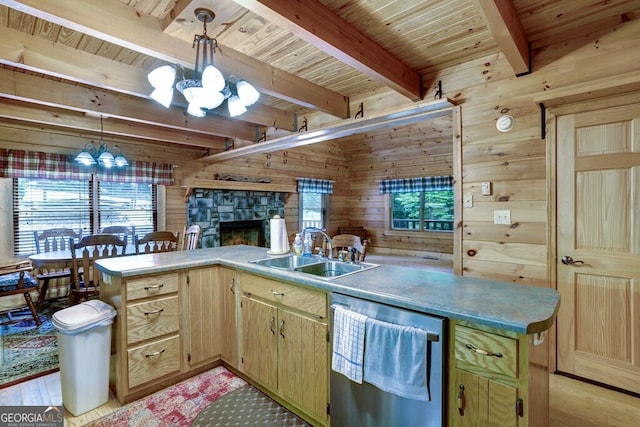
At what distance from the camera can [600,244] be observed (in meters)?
2.31

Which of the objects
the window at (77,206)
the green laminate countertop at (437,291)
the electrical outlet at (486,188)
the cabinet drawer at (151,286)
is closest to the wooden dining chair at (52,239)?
the window at (77,206)

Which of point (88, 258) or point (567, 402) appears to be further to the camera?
point (88, 258)

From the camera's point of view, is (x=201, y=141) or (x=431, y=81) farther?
(x=201, y=141)

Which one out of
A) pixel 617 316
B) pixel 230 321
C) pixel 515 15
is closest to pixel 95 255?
pixel 230 321

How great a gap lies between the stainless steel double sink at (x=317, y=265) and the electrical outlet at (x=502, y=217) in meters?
1.14

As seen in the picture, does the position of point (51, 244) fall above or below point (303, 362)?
above

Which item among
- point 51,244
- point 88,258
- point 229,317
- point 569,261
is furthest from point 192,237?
point 569,261

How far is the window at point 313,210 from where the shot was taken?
6.63m

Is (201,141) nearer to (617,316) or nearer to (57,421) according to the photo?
(57,421)

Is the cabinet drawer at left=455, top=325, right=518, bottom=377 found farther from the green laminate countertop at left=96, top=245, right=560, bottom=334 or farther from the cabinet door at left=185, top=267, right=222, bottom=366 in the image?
the cabinet door at left=185, top=267, right=222, bottom=366

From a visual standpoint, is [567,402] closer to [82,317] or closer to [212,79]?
[212,79]

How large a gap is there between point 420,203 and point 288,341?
503 centimetres

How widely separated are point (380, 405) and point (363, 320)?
0.40m

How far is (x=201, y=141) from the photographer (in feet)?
15.1
